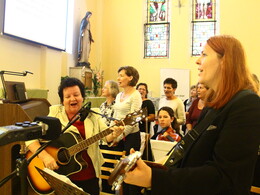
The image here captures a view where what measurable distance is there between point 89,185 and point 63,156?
291 mm

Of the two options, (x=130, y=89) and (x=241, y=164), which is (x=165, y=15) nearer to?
(x=130, y=89)

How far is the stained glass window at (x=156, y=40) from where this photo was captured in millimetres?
8133

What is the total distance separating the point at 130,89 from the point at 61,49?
3.40 meters

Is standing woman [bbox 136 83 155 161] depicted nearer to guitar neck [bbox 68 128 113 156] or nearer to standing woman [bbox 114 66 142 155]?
standing woman [bbox 114 66 142 155]

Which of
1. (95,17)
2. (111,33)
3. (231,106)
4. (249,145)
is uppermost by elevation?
(95,17)

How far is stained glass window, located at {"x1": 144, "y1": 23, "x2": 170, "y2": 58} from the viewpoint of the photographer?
8.13 m

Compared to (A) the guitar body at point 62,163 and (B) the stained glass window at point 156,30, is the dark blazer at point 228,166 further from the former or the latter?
(B) the stained glass window at point 156,30

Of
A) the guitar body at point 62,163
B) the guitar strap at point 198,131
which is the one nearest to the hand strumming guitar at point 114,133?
the guitar body at point 62,163

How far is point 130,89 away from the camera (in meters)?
2.84

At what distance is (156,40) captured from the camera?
8234mm

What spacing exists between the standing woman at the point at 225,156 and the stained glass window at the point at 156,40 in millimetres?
7292

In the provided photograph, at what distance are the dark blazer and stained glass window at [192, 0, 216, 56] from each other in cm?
737

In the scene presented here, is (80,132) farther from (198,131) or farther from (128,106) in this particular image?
(198,131)

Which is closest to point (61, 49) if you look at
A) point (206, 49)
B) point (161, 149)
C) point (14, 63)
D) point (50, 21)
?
point (50, 21)
